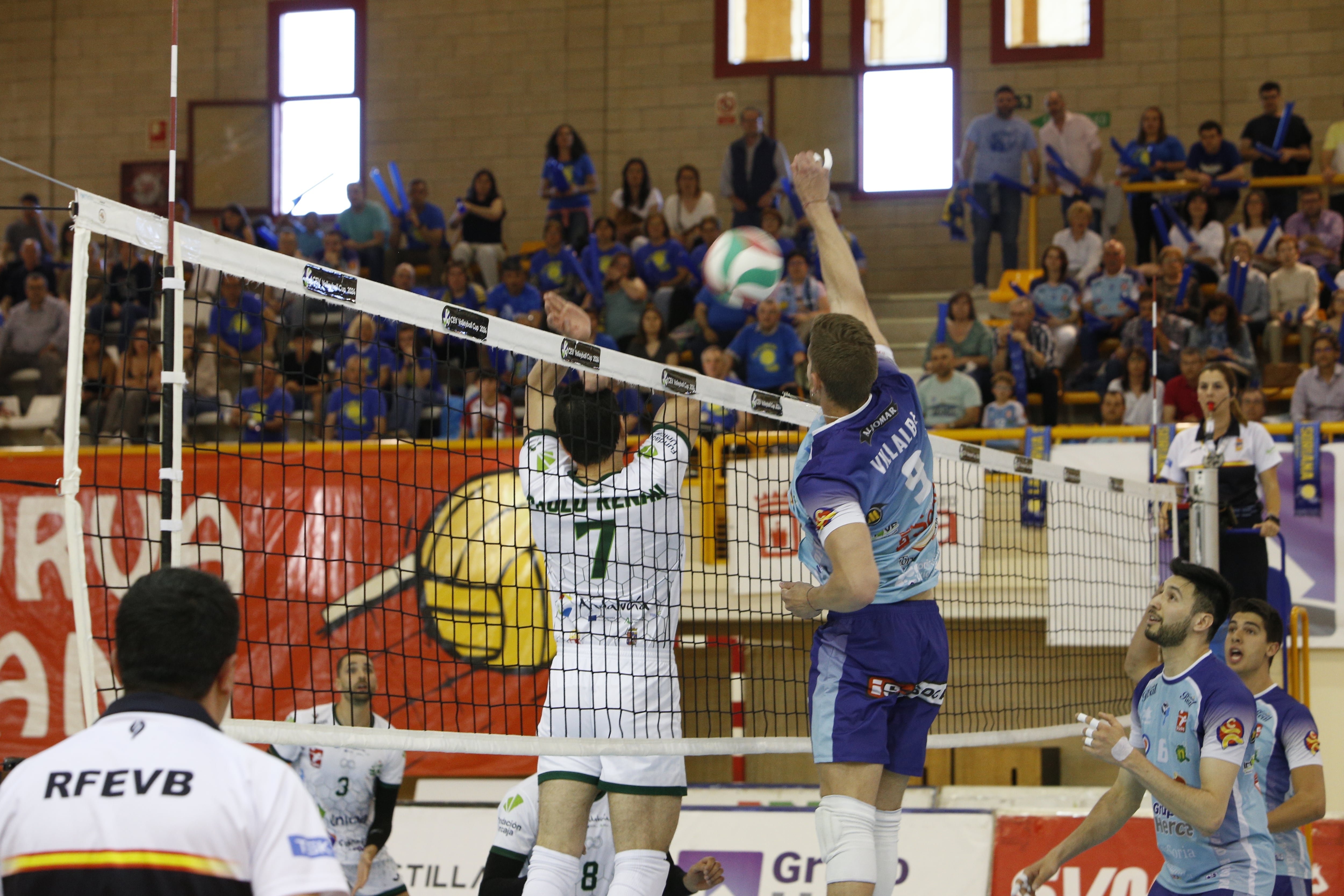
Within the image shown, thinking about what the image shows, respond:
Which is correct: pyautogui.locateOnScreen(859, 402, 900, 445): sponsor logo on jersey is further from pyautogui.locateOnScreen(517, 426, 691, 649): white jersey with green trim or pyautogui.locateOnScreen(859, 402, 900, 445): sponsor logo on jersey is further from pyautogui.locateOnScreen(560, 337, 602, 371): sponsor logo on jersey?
pyautogui.locateOnScreen(560, 337, 602, 371): sponsor logo on jersey

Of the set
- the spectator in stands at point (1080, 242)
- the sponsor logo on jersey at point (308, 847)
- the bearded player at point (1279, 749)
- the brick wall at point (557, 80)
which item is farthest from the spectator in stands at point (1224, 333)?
the sponsor logo on jersey at point (308, 847)

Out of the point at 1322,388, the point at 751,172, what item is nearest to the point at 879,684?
the point at 1322,388

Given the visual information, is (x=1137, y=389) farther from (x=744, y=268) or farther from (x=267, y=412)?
(x=267, y=412)

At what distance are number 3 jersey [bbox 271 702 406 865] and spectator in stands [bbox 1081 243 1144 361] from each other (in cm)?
839

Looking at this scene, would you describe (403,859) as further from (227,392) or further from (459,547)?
(227,392)

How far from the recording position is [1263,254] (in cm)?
1355

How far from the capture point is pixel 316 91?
1933 centimetres

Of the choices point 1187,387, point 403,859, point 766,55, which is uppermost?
point 766,55

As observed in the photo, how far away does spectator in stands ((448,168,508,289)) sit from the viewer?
16.2m

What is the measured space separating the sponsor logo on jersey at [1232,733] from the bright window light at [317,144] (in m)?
16.0

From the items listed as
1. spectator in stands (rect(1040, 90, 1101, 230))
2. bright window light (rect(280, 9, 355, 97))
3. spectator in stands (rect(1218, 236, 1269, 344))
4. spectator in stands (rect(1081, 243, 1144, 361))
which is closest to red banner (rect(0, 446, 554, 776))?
spectator in stands (rect(1081, 243, 1144, 361))

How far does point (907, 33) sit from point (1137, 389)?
7.44m

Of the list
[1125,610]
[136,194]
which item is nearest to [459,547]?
[1125,610]

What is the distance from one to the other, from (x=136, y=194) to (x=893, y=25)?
10.6 metres
